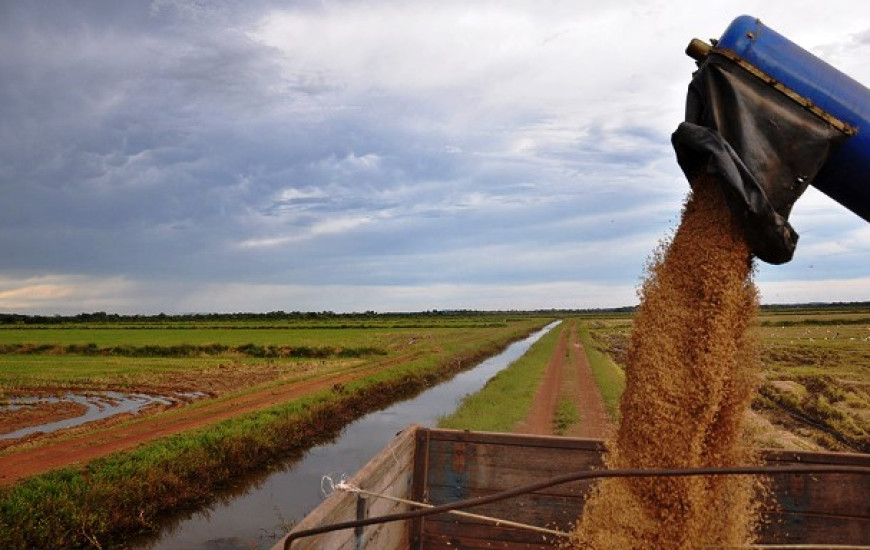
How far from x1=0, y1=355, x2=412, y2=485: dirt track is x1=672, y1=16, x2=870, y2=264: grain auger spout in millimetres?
9509

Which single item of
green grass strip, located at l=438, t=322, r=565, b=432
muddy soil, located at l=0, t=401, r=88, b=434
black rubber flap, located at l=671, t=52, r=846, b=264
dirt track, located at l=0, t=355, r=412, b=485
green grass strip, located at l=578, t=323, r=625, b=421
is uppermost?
black rubber flap, located at l=671, t=52, r=846, b=264

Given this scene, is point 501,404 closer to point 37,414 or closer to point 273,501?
point 273,501

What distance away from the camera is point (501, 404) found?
13.9m

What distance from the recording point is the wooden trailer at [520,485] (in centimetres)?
339

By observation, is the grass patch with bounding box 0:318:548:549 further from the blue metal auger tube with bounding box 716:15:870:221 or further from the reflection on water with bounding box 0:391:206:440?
the blue metal auger tube with bounding box 716:15:870:221

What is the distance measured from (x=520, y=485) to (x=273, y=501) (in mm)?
6524

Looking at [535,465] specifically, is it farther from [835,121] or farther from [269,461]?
[269,461]

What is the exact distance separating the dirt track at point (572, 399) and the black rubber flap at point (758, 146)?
4.37 m

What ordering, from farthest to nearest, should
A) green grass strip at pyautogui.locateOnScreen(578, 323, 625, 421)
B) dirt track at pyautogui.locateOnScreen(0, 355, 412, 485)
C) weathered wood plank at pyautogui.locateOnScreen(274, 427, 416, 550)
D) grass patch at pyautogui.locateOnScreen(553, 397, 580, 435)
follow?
green grass strip at pyautogui.locateOnScreen(578, 323, 625, 421) < grass patch at pyautogui.locateOnScreen(553, 397, 580, 435) < dirt track at pyautogui.locateOnScreen(0, 355, 412, 485) < weathered wood plank at pyautogui.locateOnScreen(274, 427, 416, 550)

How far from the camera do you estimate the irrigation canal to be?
24.7 feet

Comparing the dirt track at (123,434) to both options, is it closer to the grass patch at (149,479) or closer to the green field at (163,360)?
the grass patch at (149,479)

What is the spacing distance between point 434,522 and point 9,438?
12.4 metres

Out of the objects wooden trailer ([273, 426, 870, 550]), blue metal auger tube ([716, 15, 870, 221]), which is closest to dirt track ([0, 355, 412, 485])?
wooden trailer ([273, 426, 870, 550])

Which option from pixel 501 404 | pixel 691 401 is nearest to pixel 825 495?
pixel 691 401
